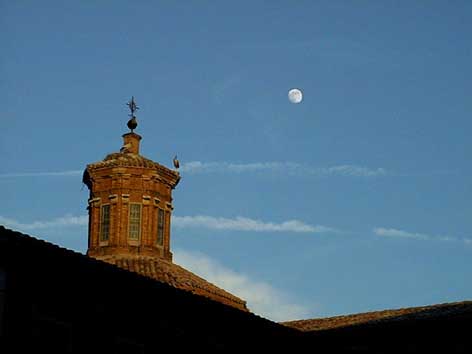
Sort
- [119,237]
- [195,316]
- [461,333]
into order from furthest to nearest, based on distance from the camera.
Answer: [119,237] → [461,333] → [195,316]

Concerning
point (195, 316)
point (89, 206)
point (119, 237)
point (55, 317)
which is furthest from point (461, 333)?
point (89, 206)

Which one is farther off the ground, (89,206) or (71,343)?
(89,206)

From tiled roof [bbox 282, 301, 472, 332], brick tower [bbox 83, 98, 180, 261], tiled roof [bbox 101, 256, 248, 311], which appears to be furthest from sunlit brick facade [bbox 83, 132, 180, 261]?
tiled roof [bbox 282, 301, 472, 332]

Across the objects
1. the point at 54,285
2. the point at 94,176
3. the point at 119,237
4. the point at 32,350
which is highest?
the point at 94,176

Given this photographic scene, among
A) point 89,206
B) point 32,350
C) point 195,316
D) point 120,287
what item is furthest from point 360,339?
point 89,206

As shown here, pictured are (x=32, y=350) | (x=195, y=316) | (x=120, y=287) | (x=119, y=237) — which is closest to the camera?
(x=32, y=350)

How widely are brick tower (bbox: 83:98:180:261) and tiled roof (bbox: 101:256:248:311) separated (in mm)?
538

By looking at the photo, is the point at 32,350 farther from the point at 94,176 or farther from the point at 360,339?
the point at 94,176

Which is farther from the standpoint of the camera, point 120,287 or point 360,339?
point 360,339

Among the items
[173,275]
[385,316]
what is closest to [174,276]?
[173,275]

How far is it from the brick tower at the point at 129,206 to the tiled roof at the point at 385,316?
7.45 meters

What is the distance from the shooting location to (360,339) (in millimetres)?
28672

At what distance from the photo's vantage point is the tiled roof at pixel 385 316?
28141mm

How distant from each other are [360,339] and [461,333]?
11.2 feet
